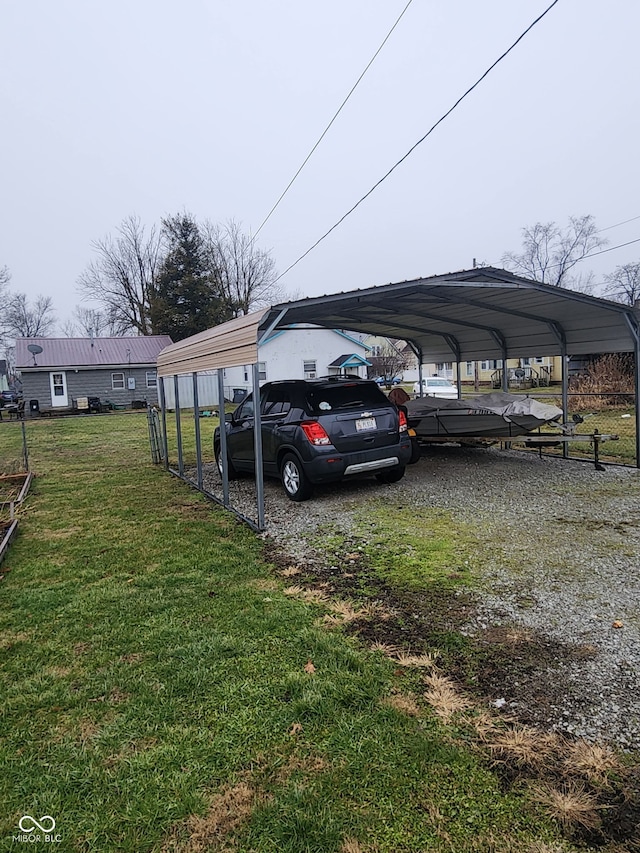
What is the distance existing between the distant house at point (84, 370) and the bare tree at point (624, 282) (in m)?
32.8

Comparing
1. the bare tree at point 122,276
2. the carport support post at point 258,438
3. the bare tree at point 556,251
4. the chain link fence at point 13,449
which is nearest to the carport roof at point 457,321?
the carport support post at point 258,438

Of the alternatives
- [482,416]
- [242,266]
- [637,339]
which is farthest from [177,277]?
[637,339]

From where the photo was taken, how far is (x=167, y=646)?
3.37 metres

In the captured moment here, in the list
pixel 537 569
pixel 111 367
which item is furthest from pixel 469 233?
pixel 537 569

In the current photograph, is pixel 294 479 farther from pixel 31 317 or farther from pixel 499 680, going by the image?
pixel 31 317

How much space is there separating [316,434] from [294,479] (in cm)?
84

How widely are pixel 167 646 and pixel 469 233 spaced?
36185 mm

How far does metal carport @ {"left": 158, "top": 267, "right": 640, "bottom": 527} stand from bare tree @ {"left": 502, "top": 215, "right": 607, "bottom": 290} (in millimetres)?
31749

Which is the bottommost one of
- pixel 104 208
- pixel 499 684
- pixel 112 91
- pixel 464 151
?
pixel 499 684

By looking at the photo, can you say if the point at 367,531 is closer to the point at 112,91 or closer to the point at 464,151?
the point at 464,151

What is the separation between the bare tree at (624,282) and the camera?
38.4 metres

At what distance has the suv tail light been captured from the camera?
687 cm

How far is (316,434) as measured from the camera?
22.5 feet

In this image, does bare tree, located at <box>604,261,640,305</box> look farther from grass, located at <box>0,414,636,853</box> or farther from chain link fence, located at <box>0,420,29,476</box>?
grass, located at <box>0,414,636,853</box>
